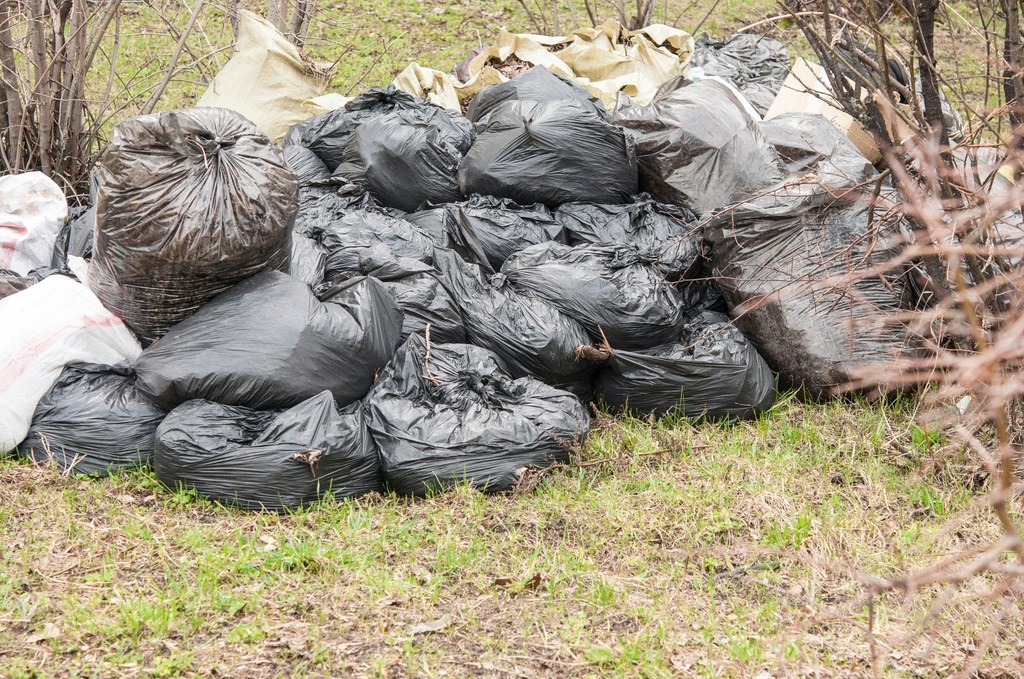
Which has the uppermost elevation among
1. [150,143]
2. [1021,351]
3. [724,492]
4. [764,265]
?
[1021,351]

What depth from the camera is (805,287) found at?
3.44 metres

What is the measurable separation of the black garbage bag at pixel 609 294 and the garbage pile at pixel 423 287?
1 centimetres

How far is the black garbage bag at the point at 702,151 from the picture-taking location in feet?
12.5

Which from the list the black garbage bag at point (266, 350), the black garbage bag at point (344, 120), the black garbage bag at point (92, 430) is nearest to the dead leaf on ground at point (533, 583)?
the black garbage bag at point (266, 350)

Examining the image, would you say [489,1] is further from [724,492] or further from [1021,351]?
[1021,351]

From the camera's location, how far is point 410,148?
4059 mm

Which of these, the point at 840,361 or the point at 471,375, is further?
the point at 840,361

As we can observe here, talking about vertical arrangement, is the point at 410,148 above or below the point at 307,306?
above

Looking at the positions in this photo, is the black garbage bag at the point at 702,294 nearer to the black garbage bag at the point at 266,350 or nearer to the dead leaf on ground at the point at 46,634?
the black garbage bag at the point at 266,350

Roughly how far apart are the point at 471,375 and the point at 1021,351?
219 cm

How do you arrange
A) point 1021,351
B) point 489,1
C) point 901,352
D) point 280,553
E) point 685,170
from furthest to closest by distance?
point 489,1
point 685,170
point 901,352
point 280,553
point 1021,351

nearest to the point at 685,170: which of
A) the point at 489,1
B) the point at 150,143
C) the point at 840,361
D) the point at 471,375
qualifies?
the point at 840,361

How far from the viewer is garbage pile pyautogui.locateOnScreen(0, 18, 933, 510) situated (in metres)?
2.94

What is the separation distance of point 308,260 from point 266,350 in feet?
2.12
